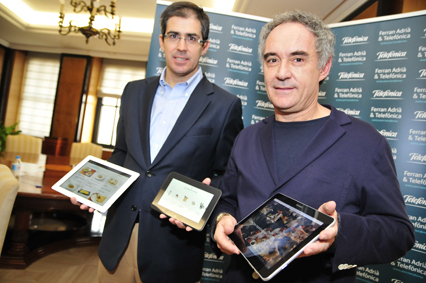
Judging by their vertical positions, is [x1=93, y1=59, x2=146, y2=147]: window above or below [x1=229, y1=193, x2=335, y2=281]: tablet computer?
above

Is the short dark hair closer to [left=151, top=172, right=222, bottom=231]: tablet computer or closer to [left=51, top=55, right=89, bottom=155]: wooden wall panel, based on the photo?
[left=151, top=172, right=222, bottom=231]: tablet computer

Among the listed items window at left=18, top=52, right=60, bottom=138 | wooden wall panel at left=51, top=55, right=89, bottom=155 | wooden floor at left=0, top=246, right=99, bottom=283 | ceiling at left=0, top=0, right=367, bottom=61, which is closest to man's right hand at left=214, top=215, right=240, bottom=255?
wooden floor at left=0, top=246, right=99, bottom=283

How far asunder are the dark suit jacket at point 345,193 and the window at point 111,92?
8.50 meters

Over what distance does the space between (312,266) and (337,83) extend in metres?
2.14

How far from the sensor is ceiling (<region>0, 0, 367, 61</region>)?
4.45 metres

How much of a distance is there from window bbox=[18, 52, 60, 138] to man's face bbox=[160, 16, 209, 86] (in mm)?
9147

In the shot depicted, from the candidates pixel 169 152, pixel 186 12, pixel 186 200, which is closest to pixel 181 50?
pixel 186 12

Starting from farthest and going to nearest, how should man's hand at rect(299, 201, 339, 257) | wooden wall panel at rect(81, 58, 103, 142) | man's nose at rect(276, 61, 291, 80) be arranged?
wooden wall panel at rect(81, 58, 103, 142), man's nose at rect(276, 61, 291, 80), man's hand at rect(299, 201, 339, 257)

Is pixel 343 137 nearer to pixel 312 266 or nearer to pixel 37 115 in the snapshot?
pixel 312 266

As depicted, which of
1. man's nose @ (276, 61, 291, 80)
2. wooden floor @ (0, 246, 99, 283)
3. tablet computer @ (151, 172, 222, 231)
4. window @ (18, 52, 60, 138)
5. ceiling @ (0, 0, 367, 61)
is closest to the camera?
man's nose @ (276, 61, 291, 80)

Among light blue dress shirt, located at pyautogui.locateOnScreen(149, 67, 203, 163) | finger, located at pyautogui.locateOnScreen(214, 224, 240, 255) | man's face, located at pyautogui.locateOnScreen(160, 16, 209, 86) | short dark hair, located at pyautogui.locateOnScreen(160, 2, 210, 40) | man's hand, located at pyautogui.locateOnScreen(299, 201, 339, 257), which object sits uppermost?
short dark hair, located at pyautogui.locateOnScreen(160, 2, 210, 40)

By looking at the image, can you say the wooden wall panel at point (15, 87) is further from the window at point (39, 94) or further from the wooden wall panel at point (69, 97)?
the wooden wall panel at point (69, 97)

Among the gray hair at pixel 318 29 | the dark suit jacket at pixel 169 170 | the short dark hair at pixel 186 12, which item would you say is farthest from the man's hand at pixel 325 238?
the short dark hair at pixel 186 12

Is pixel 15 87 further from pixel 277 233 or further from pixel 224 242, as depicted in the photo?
pixel 277 233
